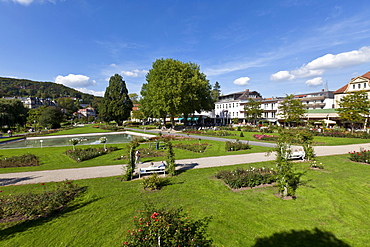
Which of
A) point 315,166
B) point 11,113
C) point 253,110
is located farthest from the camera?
point 253,110

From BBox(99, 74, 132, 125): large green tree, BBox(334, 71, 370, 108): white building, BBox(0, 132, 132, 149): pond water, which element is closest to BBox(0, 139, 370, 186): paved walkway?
BBox(0, 132, 132, 149): pond water

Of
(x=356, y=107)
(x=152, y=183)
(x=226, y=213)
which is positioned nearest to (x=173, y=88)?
(x=356, y=107)

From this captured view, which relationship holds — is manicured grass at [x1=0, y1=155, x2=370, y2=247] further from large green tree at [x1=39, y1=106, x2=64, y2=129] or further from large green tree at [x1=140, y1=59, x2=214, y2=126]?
large green tree at [x1=39, y1=106, x2=64, y2=129]

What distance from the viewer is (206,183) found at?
921cm

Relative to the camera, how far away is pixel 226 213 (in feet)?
21.0

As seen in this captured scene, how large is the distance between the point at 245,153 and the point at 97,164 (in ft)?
42.1

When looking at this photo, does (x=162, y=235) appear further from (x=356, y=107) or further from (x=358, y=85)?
(x=358, y=85)

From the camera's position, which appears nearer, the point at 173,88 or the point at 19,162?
the point at 19,162

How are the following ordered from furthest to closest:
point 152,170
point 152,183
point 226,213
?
point 152,170
point 152,183
point 226,213

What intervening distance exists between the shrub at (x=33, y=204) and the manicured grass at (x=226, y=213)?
494 mm

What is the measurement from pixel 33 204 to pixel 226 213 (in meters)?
7.42

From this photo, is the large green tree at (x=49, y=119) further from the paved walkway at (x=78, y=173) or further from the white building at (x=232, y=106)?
the white building at (x=232, y=106)

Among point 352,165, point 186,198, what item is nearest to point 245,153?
point 352,165

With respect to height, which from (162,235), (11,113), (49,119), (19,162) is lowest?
(19,162)
